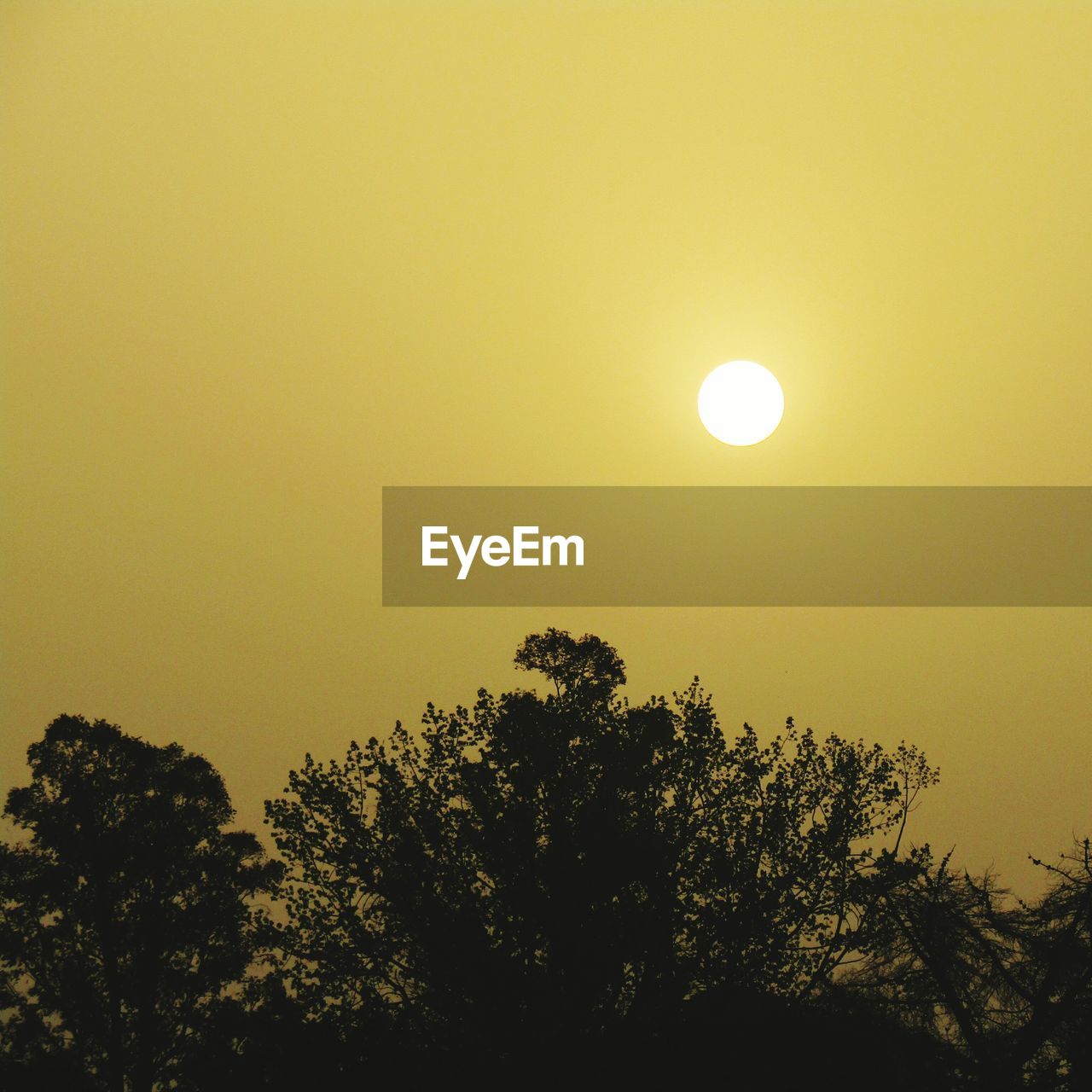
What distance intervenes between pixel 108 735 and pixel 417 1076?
37.4ft

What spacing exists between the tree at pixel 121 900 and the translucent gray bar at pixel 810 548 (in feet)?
30.3

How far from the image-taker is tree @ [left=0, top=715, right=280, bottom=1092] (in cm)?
2114

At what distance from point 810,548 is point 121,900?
23.7 metres

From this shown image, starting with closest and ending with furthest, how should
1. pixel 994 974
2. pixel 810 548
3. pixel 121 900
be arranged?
pixel 994 974 → pixel 121 900 → pixel 810 548

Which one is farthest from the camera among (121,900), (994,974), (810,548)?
(810,548)

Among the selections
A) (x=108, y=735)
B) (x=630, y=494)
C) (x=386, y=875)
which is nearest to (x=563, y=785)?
(x=386, y=875)

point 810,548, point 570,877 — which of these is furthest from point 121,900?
point 810,548

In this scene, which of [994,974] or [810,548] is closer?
[994,974]

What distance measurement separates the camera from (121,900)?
22.1 metres

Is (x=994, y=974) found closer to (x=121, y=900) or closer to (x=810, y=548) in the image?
(x=121, y=900)

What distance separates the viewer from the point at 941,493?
128ft

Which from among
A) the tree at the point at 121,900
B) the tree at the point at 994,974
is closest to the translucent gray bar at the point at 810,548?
the tree at the point at 121,900

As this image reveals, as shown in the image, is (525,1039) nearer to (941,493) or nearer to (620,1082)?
(620,1082)

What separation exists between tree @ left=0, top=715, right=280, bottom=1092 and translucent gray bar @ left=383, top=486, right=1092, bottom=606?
9.24 m
